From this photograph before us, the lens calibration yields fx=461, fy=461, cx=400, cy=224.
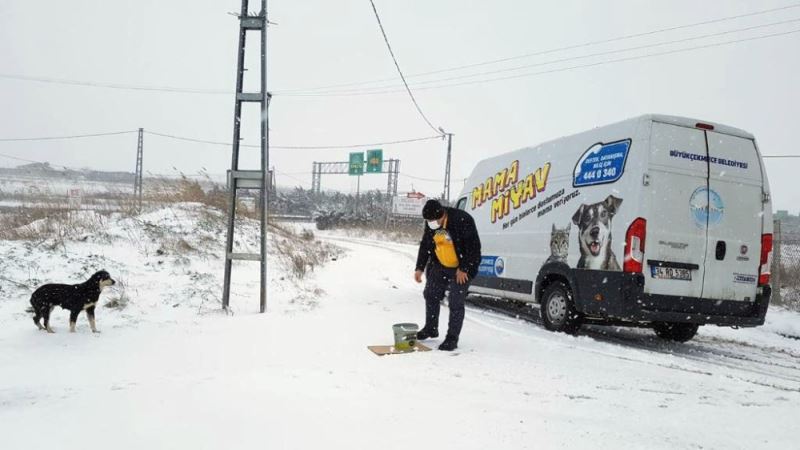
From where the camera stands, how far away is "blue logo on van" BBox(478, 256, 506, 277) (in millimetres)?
7589

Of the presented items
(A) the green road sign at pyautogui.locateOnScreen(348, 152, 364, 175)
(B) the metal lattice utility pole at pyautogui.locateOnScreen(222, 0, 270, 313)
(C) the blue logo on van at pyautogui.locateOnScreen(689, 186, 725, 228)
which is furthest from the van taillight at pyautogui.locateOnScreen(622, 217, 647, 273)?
(A) the green road sign at pyautogui.locateOnScreen(348, 152, 364, 175)

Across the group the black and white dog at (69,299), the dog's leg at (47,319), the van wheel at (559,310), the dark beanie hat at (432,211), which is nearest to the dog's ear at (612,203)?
the van wheel at (559,310)

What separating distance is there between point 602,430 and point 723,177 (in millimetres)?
4057

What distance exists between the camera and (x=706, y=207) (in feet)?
17.4

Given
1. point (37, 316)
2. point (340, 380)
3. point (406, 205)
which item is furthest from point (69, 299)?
point (406, 205)

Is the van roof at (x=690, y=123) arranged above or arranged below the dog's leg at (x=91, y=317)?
above

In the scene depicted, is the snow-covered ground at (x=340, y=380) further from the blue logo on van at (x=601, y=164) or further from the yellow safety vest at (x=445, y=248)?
the blue logo on van at (x=601, y=164)

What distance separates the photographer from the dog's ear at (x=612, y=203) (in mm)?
5285

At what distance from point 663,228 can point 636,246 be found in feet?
1.31

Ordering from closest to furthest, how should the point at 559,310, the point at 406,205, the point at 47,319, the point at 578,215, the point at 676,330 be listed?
1. the point at 47,319
2. the point at 578,215
3. the point at 559,310
4. the point at 676,330
5. the point at 406,205

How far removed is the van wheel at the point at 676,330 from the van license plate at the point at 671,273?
1311mm

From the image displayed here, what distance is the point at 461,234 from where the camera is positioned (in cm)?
494

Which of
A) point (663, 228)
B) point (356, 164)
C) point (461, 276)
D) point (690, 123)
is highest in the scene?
point (356, 164)

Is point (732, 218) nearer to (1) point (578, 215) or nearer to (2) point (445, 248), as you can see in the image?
(1) point (578, 215)
